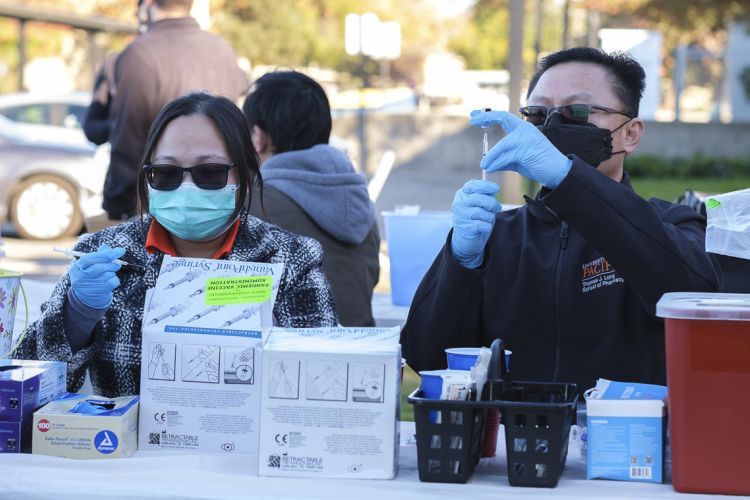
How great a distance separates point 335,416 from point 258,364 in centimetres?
26

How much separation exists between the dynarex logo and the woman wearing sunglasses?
0.47 m

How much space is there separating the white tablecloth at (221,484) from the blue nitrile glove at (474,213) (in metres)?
0.50

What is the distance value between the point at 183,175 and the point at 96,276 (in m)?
0.40

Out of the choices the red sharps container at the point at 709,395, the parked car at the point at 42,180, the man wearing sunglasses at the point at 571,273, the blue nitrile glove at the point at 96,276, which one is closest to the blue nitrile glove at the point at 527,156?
the man wearing sunglasses at the point at 571,273

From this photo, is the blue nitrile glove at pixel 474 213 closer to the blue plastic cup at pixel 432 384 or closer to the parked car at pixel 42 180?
the blue plastic cup at pixel 432 384

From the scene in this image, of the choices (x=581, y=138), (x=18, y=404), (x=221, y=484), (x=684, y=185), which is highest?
(x=684, y=185)

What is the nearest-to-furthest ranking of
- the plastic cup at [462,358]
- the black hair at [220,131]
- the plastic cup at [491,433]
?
the plastic cup at [491,433] < the plastic cup at [462,358] < the black hair at [220,131]

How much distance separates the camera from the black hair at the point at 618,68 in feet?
9.53

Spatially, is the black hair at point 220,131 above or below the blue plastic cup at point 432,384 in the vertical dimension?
above

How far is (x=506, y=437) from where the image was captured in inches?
76.4

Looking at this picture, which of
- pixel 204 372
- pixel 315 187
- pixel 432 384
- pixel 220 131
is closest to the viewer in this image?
pixel 432 384

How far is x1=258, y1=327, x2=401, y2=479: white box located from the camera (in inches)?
76.2

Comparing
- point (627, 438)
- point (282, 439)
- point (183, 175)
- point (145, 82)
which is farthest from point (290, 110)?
point (627, 438)

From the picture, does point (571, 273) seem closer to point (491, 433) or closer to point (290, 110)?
point (491, 433)
